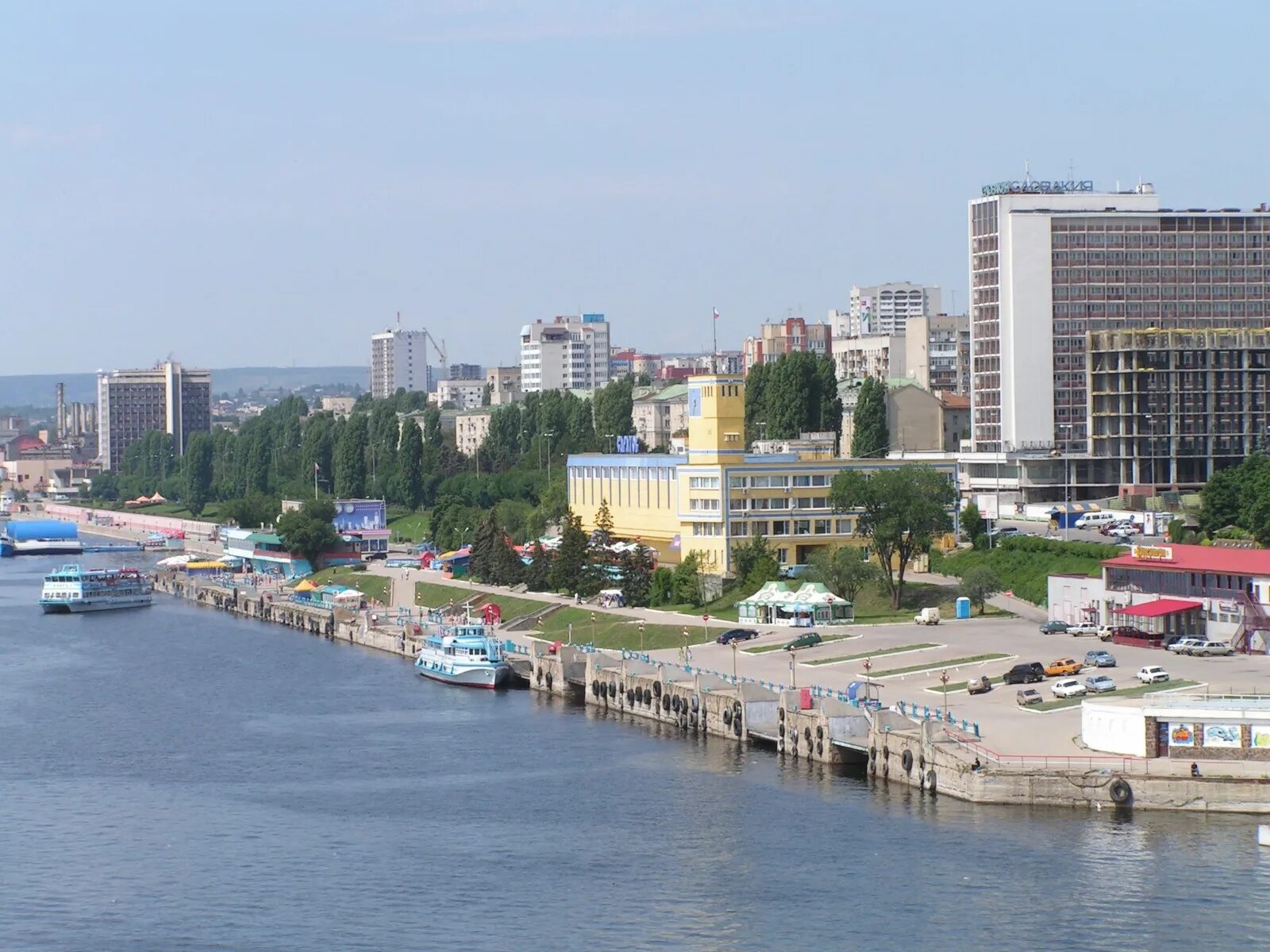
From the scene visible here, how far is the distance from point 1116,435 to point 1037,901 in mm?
66955

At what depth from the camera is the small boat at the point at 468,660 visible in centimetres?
7619

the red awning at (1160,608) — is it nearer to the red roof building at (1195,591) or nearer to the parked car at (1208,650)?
the red roof building at (1195,591)

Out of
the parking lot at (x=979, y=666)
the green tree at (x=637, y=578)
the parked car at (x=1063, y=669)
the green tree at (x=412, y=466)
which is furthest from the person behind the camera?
the green tree at (x=412, y=466)

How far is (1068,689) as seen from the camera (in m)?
55.5

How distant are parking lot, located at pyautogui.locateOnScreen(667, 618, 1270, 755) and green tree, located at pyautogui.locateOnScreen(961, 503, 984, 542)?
54.3 ft

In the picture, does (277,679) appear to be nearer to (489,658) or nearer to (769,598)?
(489,658)

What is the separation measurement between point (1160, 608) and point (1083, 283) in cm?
4540

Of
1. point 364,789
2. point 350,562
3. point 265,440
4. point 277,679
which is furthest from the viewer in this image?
point 265,440

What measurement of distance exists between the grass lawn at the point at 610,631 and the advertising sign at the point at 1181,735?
2908 centimetres

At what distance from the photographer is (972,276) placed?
111 metres

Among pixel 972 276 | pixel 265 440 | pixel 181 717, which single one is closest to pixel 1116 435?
pixel 972 276

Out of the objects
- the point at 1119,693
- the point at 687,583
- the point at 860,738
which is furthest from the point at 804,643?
the point at 1119,693

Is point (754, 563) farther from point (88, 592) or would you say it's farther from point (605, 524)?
point (88, 592)

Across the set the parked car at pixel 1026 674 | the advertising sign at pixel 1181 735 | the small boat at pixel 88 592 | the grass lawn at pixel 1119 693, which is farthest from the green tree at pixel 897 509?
the small boat at pixel 88 592
